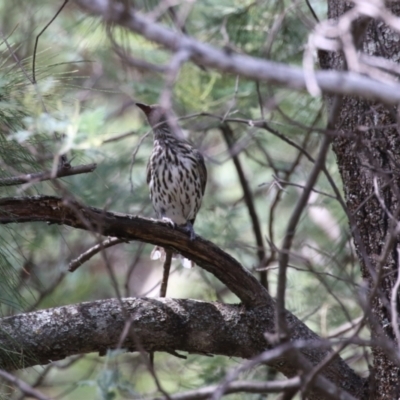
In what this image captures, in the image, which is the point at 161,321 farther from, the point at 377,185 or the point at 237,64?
the point at 237,64

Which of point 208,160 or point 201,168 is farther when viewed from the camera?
point 208,160

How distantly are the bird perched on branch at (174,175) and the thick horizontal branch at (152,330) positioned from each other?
137 centimetres

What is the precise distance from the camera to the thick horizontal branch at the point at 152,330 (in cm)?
339

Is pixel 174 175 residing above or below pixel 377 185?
above

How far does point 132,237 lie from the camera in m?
3.46

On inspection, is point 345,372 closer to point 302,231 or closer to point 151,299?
point 151,299

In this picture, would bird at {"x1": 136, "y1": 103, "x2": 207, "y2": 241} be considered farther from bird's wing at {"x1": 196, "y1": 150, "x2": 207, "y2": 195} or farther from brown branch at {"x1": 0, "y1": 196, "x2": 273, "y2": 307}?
brown branch at {"x1": 0, "y1": 196, "x2": 273, "y2": 307}

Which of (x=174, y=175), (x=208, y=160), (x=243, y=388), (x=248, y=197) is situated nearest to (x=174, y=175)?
(x=174, y=175)

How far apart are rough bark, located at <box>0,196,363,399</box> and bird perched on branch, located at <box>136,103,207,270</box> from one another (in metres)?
1.33

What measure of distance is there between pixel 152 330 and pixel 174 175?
1.61m

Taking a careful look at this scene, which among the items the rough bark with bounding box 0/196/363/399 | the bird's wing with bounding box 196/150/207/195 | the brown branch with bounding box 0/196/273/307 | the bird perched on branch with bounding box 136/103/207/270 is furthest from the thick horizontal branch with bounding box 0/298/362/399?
the bird's wing with bounding box 196/150/207/195

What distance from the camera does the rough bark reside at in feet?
10.9

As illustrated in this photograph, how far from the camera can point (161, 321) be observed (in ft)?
11.4

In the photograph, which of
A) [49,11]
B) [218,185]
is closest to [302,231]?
[218,185]
